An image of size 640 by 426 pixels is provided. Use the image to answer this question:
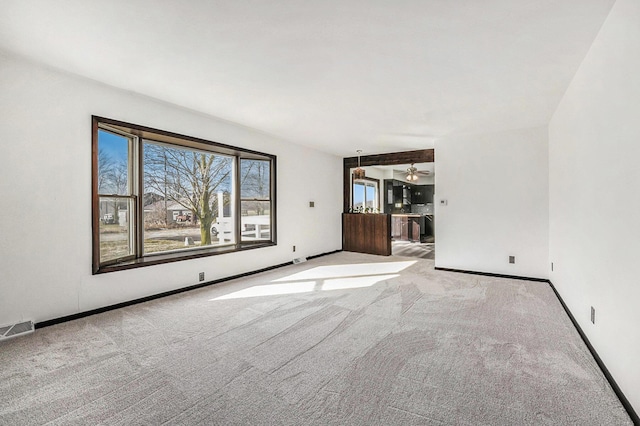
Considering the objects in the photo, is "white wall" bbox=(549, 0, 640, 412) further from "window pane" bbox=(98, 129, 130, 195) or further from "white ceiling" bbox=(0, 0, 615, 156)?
"window pane" bbox=(98, 129, 130, 195)

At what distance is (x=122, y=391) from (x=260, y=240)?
3678mm

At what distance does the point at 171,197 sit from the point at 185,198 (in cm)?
21

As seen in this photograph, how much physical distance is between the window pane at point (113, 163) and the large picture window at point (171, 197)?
1 centimetres

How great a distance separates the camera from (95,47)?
96.3 inches

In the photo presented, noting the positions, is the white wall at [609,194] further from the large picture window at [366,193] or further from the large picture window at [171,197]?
the large picture window at [366,193]

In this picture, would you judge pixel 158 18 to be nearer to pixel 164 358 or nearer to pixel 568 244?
pixel 164 358

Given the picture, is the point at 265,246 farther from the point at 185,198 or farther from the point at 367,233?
the point at 367,233

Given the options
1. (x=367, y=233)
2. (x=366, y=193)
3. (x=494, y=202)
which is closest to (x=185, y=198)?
(x=367, y=233)

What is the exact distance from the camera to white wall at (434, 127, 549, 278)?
184 inches

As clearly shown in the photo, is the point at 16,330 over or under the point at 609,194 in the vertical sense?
under

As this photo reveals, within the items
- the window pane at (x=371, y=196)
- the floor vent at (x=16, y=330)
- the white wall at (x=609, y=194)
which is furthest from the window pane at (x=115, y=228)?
the window pane at (x=371, y=196)

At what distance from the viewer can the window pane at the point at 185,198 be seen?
412 centimetres

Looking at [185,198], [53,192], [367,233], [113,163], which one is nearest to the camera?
[53,192]

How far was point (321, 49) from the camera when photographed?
2426mm
